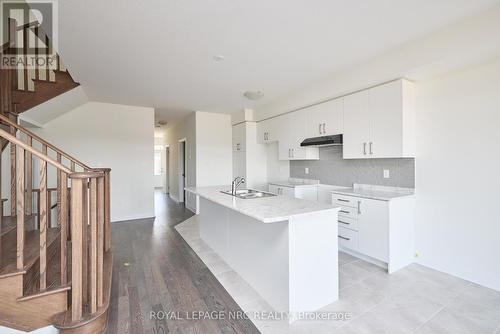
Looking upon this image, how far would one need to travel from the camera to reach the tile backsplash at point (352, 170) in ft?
9.96

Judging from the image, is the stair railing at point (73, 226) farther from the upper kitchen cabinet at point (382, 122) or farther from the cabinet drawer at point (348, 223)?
the upper kitchen cabinet at point (382, 122)

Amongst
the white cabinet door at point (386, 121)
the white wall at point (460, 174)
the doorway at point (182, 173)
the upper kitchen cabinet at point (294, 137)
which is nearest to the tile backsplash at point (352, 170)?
the white wall at point (460, 174)

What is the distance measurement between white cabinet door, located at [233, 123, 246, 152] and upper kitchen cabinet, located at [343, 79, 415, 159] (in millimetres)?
2702

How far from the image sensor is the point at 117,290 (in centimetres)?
232

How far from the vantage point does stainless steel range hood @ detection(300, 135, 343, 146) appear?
3477 mm

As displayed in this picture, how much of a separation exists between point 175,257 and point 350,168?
2.99 m

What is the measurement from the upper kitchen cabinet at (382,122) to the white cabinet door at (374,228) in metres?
0.66

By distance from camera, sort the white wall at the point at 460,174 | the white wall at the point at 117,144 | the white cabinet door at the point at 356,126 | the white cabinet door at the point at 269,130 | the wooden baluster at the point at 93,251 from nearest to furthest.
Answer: the wooden baluster at the point at 93,251, the white wall at the point at 460,174, the white cabinet door at the point at 356,126, the white wall at the point at 117,144, the white cabinet door at the point at 269,130

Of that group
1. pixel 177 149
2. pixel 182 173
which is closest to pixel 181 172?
pixel 182 173

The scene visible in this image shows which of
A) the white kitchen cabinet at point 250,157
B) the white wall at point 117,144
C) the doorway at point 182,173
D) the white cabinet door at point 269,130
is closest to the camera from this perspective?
the white wall at point 117,144

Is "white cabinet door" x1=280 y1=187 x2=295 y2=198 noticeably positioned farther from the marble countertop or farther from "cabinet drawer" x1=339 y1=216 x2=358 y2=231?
the marble countertop

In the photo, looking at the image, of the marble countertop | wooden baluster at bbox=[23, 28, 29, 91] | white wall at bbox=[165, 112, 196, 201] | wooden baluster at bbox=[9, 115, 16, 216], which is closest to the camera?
the marble countertop

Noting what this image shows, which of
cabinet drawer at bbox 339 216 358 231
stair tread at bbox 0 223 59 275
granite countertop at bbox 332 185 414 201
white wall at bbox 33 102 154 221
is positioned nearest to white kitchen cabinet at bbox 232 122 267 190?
white wall at bbox 33 102 154 221

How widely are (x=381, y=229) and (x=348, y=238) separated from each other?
20.3 inches
